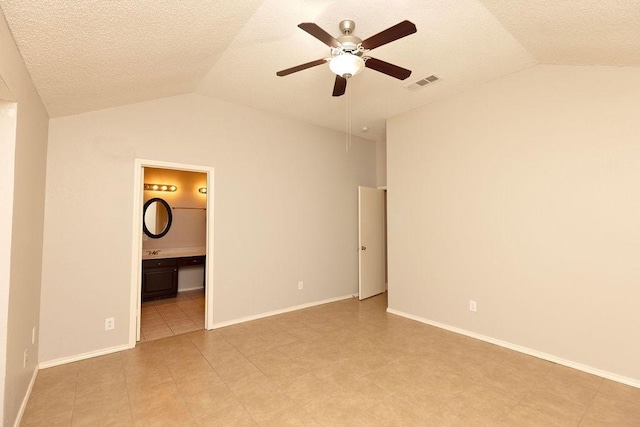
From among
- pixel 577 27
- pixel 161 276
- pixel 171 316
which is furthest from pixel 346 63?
pixel 161 276

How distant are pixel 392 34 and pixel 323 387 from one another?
2654mm

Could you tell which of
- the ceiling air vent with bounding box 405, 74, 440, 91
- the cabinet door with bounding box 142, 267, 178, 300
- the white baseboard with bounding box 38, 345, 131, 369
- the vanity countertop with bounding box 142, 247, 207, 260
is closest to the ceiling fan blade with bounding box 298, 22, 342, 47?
the ceiling air vent with bounding box 405, 74, 440, 91

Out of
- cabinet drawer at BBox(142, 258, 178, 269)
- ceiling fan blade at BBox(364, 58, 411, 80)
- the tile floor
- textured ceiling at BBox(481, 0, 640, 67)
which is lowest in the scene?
the tile floor

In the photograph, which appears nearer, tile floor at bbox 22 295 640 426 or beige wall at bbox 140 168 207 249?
tile floor at bbox 22 295 640 426

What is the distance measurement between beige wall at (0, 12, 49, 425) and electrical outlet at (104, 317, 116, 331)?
0.55m

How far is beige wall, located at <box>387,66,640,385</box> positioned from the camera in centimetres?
257

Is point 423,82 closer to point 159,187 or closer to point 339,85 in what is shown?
point 339,85

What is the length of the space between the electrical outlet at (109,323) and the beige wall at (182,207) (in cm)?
265

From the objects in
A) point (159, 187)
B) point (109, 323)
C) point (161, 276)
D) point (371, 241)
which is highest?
point (159, 187)

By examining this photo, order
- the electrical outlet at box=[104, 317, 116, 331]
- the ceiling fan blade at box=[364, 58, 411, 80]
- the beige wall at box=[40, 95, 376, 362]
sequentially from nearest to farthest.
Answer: the ceiling fan blade at box=[364, 58, 411, 80]
the beige wall at box=[40, 95, 376, 362]
the electrical outlet at box=[104, 317, 116, 331]

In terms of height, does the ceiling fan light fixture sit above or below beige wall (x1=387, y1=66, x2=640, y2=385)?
above

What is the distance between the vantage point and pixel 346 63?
206cm

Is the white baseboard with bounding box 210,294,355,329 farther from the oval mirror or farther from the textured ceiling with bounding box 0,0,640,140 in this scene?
the textured ceiling with bounding box 0,0,640,140

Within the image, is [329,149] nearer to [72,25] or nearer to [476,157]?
[476,157]
